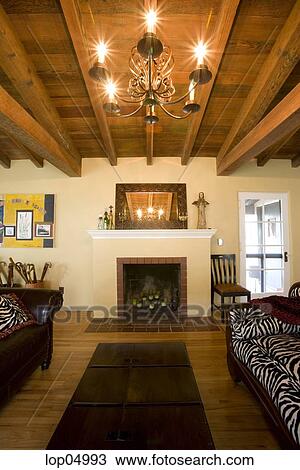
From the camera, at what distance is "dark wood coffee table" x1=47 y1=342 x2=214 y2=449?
1.01m

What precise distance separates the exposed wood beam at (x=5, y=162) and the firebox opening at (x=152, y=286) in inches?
107

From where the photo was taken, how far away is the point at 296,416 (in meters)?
1.18

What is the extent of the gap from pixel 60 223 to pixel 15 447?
323 cm

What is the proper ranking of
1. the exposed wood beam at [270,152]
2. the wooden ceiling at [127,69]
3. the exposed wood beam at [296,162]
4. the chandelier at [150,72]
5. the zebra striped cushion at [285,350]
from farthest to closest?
1. the exposed wood beam at [296,162]
2. the exposed wood beam at [270,152]
3. the wooden ceiling at [127,69]
4. the zebra striped cushion at [285,350]
5. the chandelier at [150,72]

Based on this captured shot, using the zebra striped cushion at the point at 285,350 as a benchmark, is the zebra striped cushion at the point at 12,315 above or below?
above

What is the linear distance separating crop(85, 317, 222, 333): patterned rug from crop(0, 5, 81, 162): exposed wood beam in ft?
8.76

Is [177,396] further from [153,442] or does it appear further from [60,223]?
[60,223]

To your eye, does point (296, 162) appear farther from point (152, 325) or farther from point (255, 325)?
point (152, 325)

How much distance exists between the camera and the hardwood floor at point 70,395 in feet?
5.04

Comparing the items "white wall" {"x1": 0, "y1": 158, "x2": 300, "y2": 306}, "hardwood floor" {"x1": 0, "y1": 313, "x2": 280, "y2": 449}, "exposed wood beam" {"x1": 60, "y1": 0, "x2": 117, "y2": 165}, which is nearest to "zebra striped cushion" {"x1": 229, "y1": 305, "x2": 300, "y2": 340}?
"hardwood floor" {"x1": 0, "y1": 313, "x2": 280, "y2": 449}

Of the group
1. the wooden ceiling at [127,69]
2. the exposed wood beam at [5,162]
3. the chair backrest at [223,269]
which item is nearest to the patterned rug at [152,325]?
the chair backrest at [223,269]

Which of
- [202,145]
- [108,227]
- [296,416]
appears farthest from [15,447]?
[202,145]

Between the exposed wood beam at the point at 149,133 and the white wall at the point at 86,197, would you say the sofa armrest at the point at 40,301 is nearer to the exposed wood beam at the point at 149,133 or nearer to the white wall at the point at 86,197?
the white wall at the point at 86,197

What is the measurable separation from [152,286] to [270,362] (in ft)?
9.04
